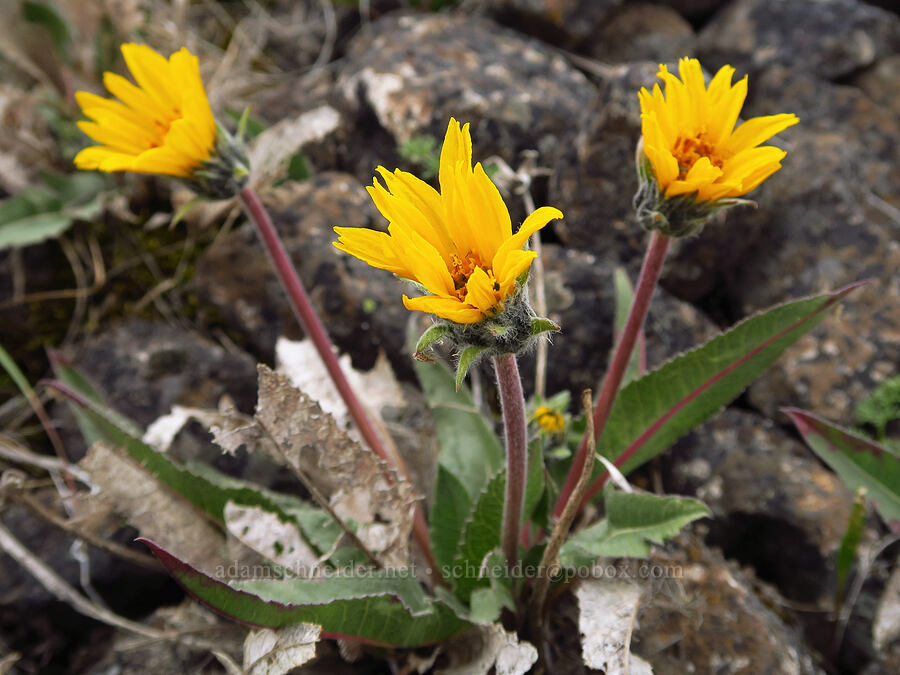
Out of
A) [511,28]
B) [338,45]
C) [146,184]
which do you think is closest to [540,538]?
[146,184]

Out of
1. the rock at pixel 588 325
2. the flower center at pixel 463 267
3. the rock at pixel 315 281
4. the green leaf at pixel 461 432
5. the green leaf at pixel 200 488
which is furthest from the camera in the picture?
the rock at pixel 315 281

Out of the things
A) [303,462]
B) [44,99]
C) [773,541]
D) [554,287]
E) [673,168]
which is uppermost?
[673,168]

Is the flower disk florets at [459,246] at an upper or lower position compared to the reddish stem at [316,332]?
upper

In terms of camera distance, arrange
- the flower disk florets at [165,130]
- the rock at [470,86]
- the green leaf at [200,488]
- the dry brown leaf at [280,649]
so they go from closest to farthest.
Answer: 1. the dry brown leaf at [280,649]
2. the flower disk florets at [165,130]
3. the green leaf at [200,488]
4. the rock at [470,86]

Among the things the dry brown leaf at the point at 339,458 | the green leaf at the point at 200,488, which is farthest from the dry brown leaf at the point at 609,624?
the green leaf at the point at 200,488

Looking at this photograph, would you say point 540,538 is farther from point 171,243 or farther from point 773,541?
point 171,243

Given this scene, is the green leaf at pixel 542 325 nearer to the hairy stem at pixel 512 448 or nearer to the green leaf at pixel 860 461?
the hairy stem at pixel 512 448
